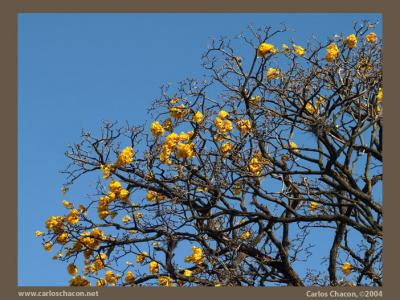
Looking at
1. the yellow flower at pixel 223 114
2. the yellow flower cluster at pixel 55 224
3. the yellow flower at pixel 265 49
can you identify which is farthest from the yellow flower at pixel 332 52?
the yellow flower cluster at pixel 55 224

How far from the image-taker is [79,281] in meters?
10.3

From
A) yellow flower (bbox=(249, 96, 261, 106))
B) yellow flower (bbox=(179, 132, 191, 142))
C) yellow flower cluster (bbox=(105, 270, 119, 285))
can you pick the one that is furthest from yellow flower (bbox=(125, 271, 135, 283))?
yellow flower (bbox=(249, 96, 261, 106))

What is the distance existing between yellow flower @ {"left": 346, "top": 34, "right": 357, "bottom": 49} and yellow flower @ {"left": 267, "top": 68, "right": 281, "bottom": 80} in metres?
1.07

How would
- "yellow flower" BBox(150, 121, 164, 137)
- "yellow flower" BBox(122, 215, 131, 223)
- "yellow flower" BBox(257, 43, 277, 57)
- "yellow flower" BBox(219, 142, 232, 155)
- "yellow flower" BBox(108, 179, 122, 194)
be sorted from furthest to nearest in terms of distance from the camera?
"yellow flower" BBox(122, 215, 131, 223) → "yellow flower" BBox(150, 121, 164, 137) → "yellow flower" BBox(219, 142, 232, 155) → "yellow flower" BBox(108, 179, 122, 194) → "yellow flower" BBox(257, 43, 277, 57)

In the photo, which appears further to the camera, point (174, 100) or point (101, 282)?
point (174, 100)

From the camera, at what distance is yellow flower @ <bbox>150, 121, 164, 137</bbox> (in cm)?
1067

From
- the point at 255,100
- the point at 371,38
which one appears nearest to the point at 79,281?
the point at 255,100

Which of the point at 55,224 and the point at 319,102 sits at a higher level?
the point at 319,102

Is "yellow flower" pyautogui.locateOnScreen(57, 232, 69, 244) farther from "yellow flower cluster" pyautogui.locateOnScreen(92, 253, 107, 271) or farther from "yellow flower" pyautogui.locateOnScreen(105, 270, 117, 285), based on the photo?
"yellow flower" pyautogui.locateOnScreen(105, 270, 117, 285)

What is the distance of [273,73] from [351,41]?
3.93 ft

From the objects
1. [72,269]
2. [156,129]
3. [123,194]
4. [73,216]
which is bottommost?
[72,269]

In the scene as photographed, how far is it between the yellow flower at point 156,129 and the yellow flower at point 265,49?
1.92 metres

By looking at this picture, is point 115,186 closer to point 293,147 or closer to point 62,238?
point 62,238

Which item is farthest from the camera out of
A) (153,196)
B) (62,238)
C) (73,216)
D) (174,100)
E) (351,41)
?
(174,100)
